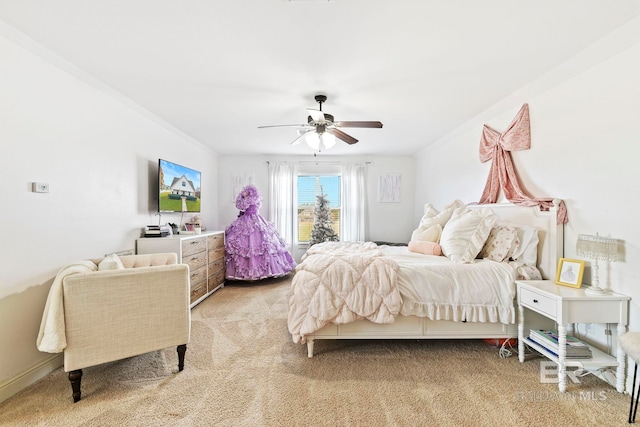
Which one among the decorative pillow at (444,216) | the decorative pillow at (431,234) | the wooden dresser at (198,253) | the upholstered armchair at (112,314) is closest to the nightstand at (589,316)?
the decorative pillow at (431,234)

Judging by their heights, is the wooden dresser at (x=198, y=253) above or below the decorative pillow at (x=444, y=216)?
below

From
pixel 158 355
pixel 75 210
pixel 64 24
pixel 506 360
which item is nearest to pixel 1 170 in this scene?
pixel 75 210

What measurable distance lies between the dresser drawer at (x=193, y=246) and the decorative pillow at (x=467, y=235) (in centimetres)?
296

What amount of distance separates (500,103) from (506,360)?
8.29ft

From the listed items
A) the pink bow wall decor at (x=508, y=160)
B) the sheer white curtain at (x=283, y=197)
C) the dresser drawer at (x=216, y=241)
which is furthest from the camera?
the sheer white curtain at (x=283, y=197)

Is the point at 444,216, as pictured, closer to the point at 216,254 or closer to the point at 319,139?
the point at 319,139

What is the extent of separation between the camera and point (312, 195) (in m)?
6.07

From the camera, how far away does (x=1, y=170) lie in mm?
1871

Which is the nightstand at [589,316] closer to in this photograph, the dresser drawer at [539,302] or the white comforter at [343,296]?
the dresser drawer at [539,302]

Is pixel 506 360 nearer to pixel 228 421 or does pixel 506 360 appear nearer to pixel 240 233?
pixel 228 421

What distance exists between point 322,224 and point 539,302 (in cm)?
383

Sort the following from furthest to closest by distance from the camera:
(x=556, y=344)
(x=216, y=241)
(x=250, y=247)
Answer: (x=250, y=247), (x=216, y=241), (x=556, y=344)

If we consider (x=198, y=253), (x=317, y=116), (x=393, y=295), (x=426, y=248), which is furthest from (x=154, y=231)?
(x=426, y=248)

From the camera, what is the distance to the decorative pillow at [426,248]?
314cm
